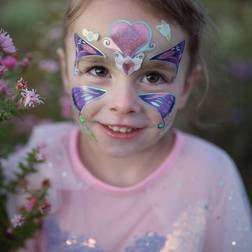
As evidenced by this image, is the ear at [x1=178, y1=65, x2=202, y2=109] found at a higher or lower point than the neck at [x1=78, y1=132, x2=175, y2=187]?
higher

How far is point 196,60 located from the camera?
86.7 inches

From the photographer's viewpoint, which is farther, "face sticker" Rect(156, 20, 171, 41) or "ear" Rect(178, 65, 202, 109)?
"ear" Rect(178, 65, 202, 109)

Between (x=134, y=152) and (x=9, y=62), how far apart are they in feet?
1.95

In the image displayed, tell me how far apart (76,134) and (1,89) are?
2.23 feet

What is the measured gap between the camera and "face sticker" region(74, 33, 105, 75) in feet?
6.34

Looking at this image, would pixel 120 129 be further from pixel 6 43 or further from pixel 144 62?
pixel 6 43

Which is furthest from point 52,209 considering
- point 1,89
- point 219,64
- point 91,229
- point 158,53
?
point 219,64

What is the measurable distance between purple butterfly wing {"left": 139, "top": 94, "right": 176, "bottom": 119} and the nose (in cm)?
5

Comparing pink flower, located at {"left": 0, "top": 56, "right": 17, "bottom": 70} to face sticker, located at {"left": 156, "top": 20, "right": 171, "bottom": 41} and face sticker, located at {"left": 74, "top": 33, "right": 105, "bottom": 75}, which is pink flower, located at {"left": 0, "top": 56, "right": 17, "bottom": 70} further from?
face sticker, located at {"left": 156, "top": 20, "right": 171, "bottom": 41}

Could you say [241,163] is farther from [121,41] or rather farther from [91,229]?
[121,41]

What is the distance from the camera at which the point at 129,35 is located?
1889mm

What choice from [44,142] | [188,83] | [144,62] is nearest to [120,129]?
[144,62]

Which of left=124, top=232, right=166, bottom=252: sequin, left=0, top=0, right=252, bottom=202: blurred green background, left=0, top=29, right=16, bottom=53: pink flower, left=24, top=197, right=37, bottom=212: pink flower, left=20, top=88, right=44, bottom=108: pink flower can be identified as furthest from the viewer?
left=0, top=0, right=252, bottom=202: blurred green background

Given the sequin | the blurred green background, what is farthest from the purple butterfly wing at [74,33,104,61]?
the sequin
